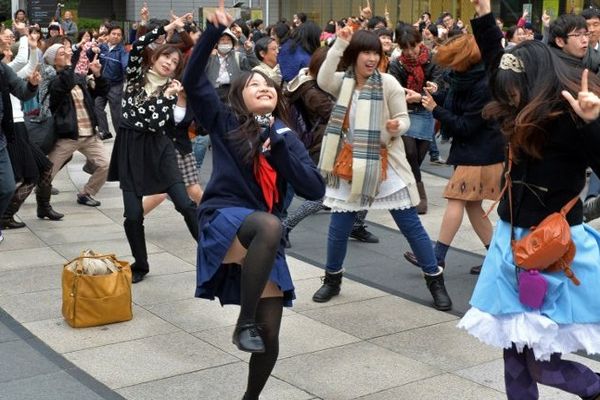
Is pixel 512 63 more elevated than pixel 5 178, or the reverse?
pixel 512 63

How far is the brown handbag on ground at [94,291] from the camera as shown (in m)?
5.77

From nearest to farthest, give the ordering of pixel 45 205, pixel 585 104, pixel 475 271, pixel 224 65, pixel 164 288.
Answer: pixel 585 104
pixel 164 288
pixel 475 271
pixel 45 205
pixel 224 65

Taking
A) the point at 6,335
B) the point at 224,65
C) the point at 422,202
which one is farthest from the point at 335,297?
the point at 224,65

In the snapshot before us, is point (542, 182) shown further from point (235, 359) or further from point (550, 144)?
point (235, 359)

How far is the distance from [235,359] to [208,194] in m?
1.36

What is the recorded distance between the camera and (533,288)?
11.9ft

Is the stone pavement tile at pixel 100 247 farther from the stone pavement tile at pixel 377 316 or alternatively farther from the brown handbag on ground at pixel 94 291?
the stone pavement tile at pixel 377 316

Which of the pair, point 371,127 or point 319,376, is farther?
point 371,127

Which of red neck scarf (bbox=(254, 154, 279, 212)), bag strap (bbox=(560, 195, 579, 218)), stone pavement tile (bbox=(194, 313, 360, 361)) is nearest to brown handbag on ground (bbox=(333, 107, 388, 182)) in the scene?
stone pavement tile (bbox=(194, 313, 360, 361))

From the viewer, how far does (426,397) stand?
4695 millimetres

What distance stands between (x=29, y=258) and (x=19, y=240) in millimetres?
715

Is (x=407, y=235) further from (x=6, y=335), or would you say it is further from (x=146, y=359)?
(x=6, y=335)

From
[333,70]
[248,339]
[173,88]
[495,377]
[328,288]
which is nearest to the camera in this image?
[248,339]

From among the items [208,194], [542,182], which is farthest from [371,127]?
[542,182]
